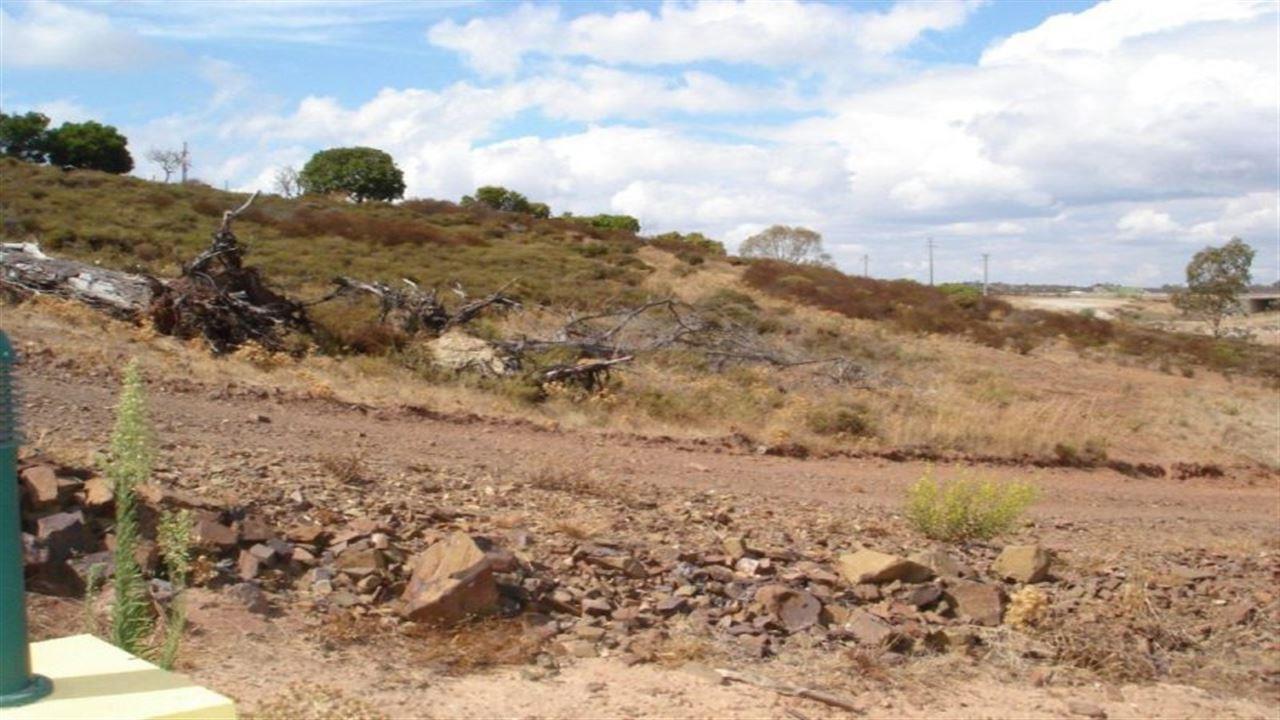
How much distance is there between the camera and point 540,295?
→ 2658 cm

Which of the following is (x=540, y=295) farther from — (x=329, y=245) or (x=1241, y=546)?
(x=1241, y=546)

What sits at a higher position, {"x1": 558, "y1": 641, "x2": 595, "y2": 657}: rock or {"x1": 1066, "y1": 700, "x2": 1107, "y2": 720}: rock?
{"x1": 558, "y1": 641, "x2": 595, "y2": 657}: rock

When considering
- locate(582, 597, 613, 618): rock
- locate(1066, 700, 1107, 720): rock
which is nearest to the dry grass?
locate(582, 597, 613, 618): rock

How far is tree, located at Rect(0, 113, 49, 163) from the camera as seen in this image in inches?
1811

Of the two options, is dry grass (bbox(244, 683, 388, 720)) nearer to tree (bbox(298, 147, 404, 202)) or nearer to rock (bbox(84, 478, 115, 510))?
rock (bbox(84, 478, 115, 510))

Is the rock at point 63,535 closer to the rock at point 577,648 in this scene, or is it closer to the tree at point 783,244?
the rock at point 577,648

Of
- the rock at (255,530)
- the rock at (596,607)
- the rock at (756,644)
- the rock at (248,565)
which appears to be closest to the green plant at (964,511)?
the rock at (756,644)

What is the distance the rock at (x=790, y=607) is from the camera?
6.87m

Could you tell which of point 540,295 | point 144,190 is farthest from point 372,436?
point 144,190

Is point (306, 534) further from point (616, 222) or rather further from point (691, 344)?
point (616, 222)

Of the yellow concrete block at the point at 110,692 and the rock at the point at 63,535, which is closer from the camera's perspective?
the yellow concrete block at the point at 110,692

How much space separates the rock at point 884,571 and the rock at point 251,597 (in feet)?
11.0

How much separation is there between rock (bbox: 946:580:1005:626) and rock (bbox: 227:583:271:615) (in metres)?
3.77

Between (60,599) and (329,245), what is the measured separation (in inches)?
996
